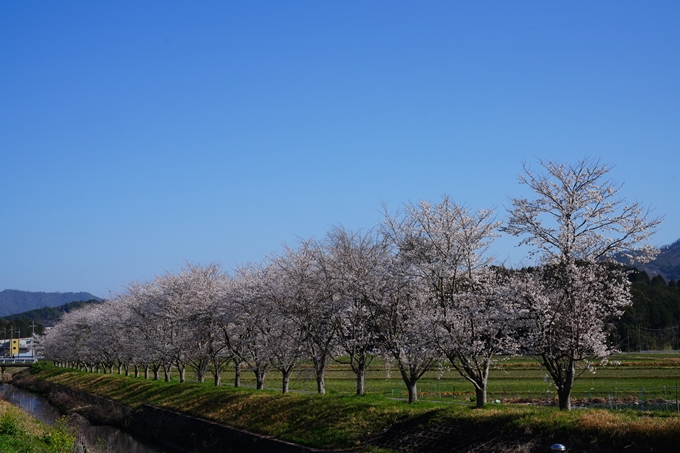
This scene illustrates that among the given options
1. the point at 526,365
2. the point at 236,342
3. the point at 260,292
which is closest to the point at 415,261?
the point at 260,292

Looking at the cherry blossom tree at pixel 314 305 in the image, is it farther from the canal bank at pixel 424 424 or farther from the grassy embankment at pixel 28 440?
the grassy embankment at pixel 28 440

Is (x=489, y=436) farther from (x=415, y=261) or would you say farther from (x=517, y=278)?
(x=415, y=261)

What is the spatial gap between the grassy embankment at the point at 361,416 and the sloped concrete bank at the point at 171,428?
581 millimetres

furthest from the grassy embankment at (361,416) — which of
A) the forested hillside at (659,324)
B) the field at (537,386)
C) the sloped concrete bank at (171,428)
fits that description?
the forested hillside at (659,324)

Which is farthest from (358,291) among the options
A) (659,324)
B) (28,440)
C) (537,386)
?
(659,324)

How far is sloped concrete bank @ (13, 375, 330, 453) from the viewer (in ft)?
93.0

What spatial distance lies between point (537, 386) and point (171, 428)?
28719 mm

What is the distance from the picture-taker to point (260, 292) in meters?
35.8

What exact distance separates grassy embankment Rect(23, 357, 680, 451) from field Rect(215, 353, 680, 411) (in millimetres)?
1535

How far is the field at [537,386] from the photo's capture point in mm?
35719

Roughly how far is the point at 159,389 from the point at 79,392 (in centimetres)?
1629

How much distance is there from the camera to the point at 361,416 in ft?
82.9

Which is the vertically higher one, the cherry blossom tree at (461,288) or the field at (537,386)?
the cherry blossom tree at (461,288)

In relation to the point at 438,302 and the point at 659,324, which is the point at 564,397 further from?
the point at 659,324
